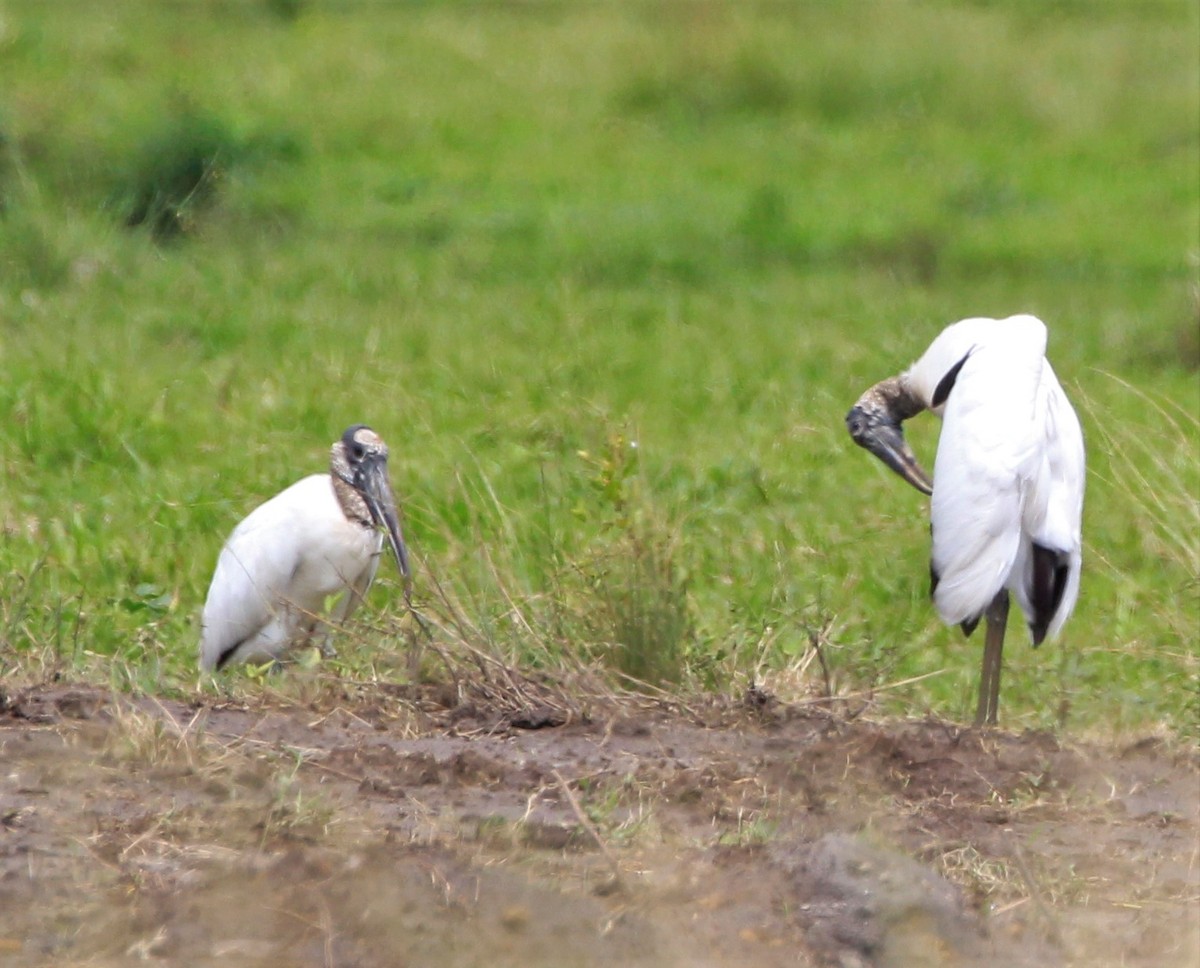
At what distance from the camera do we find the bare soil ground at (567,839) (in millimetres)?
3121

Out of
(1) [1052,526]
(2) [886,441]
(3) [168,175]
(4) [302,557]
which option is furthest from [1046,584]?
(3) [168,175]

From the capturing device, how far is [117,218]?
929 cm

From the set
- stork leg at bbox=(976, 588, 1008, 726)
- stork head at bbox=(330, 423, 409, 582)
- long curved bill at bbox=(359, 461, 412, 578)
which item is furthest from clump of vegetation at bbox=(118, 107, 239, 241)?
stork leg at bbox=(976, 588, 1008, 726)

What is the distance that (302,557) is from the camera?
534 cm

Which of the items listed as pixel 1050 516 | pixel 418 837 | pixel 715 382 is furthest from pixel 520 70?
pixel 418 837

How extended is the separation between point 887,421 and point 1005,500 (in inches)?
48.1

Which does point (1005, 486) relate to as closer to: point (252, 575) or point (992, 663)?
point (992, 663)

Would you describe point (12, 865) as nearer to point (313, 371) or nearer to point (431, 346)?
point (313, 371)

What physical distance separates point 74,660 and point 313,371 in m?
3.16

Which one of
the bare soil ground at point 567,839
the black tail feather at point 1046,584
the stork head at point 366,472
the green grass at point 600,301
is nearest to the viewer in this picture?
the bare soil ground at point 567,839

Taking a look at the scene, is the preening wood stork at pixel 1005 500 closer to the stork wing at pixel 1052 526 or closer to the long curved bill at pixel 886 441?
the stork wing at pixel 1052 526

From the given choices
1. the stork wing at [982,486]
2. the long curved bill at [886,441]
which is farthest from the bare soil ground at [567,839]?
the long curved bill at [886,441]

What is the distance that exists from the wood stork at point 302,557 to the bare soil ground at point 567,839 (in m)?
0.99

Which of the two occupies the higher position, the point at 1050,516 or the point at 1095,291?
the point at 1050,516
